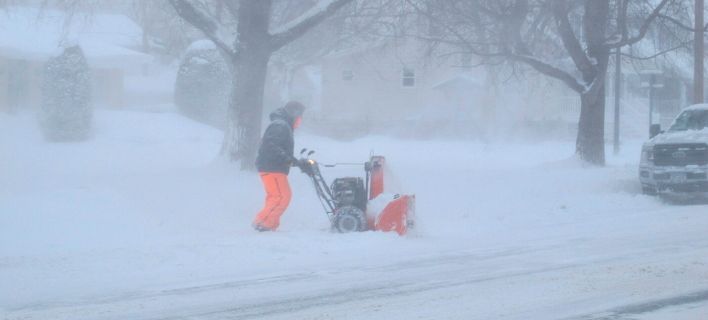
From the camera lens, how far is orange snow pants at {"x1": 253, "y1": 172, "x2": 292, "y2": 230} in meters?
13.4

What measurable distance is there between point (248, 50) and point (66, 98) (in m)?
13.7

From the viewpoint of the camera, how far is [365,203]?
13578 millimetres

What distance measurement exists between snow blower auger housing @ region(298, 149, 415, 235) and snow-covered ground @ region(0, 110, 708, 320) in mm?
263

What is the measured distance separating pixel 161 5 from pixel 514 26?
7.80m

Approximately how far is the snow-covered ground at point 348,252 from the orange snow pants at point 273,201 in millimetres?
194

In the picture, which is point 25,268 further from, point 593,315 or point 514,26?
point 514,26

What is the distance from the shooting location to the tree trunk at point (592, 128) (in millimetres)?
23312

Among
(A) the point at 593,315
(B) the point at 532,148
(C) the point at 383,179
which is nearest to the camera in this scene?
(A) the point at 593,315

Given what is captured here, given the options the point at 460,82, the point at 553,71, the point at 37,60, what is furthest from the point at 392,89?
the point at 553,71

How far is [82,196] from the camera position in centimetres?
1592

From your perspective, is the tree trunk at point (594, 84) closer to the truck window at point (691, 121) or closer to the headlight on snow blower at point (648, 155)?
the truck window at point (691, 121)

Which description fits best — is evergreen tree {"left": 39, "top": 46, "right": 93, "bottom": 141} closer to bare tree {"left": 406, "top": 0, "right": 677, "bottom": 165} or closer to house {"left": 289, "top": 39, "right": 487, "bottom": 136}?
bare tree {"left": 406, "top": 0, "right": 677, "bottom": 165}

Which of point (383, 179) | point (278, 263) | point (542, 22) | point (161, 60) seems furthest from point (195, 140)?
point (161, 60)

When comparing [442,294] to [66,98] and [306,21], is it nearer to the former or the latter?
[306,21]
